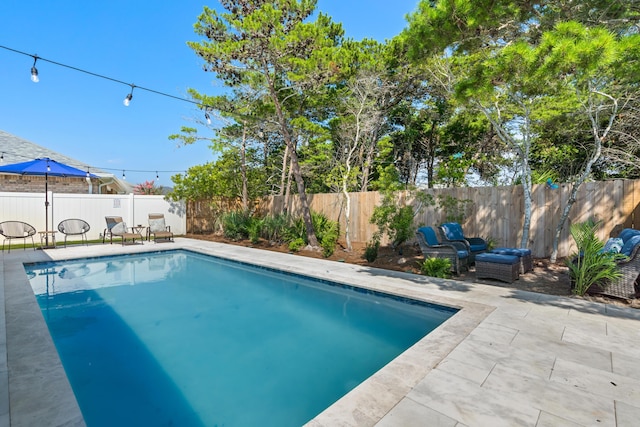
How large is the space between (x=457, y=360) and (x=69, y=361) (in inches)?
149

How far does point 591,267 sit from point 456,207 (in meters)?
3.34

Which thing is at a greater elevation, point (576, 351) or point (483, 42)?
point (483, 42)

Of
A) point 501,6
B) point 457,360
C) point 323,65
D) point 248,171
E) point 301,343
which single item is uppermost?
point 323,65

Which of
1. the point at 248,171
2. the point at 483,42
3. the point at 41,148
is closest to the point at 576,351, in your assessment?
the point at 483,42

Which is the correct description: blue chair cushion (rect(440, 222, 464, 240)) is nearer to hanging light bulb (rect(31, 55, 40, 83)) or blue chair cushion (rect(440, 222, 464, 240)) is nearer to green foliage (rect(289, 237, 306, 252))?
green foliage (rect(289, 237, 306, 252))

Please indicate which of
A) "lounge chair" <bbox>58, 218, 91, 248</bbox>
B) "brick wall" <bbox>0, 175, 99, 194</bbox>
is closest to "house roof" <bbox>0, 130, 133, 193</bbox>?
"brick wall" <bbox>0, 175, 99, 194</bbox>

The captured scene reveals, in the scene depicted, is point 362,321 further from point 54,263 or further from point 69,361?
point 54,263

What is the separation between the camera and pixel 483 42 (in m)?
5.07

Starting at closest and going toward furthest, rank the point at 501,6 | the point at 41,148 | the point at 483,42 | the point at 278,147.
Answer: the point at 501,6 < the point at 483,42 < the point at 278,147 < the point at 41,148

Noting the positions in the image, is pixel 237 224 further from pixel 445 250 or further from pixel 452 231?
pixel 445 250

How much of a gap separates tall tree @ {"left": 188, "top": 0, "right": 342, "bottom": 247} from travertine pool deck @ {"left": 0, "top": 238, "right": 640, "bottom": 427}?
21.0 ft

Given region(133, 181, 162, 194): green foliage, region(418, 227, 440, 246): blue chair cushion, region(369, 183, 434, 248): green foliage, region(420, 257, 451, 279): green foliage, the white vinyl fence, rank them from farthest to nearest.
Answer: region(133, 181, 162, 194): green foliage → the white vinyl fence → region(369, 183, 434, 248): green foliage → region(418, 227, 440, 246): blue chair cushion → region(420, 257, 451, 279): green foliage

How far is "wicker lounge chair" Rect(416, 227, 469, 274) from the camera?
227 inches

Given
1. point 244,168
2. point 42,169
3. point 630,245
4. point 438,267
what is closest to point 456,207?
point 438,267
